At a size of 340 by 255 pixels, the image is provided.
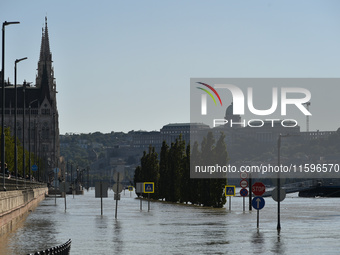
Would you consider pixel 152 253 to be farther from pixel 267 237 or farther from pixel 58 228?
pixel 58 228

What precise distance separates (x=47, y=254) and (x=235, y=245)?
2027cm

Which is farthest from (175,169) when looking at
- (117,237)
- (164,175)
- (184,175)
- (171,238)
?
(171,238)

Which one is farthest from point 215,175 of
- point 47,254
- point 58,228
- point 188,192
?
point 47,254

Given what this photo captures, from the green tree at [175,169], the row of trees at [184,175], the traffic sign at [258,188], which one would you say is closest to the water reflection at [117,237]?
the traffic sign at [258,188]

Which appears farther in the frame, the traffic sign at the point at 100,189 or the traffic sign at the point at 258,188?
the traffic sign at the point at 100,189

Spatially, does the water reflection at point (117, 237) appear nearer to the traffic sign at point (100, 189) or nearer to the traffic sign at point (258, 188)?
the traffic sign at point (100, 189)

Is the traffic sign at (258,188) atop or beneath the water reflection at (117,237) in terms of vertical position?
atop

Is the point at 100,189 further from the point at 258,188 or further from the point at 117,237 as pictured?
the point at 117,237

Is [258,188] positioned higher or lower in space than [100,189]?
higher

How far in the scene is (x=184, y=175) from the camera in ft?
368

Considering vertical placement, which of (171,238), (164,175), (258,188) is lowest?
(171,238)

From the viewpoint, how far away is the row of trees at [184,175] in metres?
99.3

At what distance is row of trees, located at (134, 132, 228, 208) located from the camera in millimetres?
99319

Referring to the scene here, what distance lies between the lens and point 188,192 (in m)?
111
